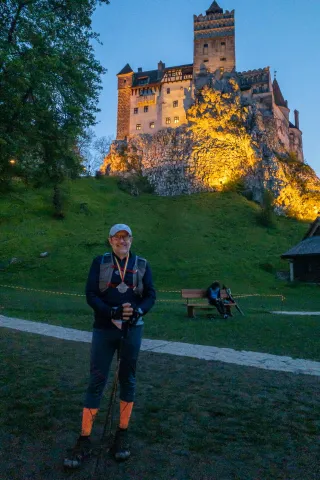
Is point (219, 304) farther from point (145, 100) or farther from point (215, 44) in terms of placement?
point (215, 44)

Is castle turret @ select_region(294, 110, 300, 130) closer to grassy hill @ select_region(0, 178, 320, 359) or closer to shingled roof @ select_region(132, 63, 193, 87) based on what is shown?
shingled roof @ select_region(132, 63, 193, 87)

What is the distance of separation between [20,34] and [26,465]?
42.2 ft

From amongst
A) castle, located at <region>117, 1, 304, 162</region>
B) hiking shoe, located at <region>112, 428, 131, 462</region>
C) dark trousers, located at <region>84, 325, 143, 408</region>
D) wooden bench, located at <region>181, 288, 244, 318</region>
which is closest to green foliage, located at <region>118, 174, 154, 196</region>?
castle, located at <region>117, 1, 304, 162</region>

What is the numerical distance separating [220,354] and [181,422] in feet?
12.8

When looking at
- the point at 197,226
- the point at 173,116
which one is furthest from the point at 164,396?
the point at 173,116

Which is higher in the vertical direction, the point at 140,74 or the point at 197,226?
the point at 140,74

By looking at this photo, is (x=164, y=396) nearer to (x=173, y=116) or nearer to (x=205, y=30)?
(x=173, y=116)

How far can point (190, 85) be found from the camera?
7900 centimetres

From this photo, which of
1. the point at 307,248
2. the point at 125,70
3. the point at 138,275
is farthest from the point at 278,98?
the point at 138,275

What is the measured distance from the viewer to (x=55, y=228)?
42.0 meters

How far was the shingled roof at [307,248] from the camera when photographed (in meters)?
32.5

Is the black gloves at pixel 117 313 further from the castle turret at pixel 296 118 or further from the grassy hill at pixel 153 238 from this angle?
the castle turret at pixel 296 118

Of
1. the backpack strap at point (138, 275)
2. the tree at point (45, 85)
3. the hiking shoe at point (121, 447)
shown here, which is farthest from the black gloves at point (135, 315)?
the tree at point (45, 85)

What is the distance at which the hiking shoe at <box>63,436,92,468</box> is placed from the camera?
316cm
